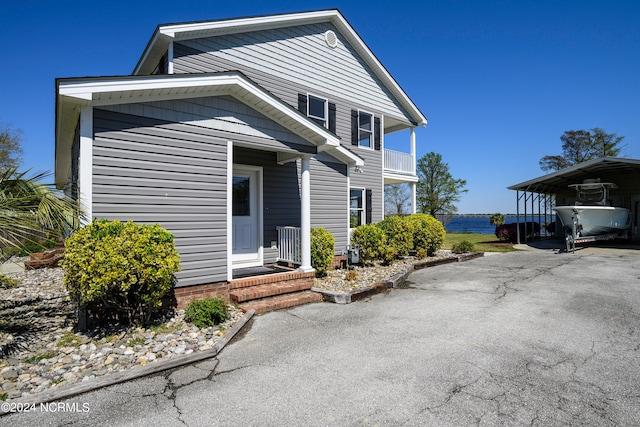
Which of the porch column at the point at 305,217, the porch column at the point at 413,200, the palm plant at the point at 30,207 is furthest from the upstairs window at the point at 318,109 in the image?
the palm plant at the point at 30,207

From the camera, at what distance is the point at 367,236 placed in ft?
31.7

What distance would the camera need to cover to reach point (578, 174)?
17484mm

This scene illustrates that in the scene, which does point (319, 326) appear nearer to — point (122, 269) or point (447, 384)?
point (447, 384)

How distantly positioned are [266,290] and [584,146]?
1840 inches

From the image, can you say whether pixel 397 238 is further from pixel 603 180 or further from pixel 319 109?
pixel 603 180

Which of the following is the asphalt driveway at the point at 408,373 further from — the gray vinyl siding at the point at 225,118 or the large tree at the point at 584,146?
the large tree at the point at 584,146

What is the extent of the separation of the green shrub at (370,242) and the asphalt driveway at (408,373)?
3344 mm

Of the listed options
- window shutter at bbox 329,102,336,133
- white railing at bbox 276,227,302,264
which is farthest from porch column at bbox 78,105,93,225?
window shutter at bbox 329,102,336,133

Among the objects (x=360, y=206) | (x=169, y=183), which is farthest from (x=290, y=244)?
(x=360, y=206)

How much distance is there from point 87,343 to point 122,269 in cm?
108

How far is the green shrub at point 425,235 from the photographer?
11555mm

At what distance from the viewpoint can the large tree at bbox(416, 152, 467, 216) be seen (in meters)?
42.0

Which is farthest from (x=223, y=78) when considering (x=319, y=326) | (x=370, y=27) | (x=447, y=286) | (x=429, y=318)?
(x=370, y=27)

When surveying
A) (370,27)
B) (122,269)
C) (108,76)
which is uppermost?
(370,27)
